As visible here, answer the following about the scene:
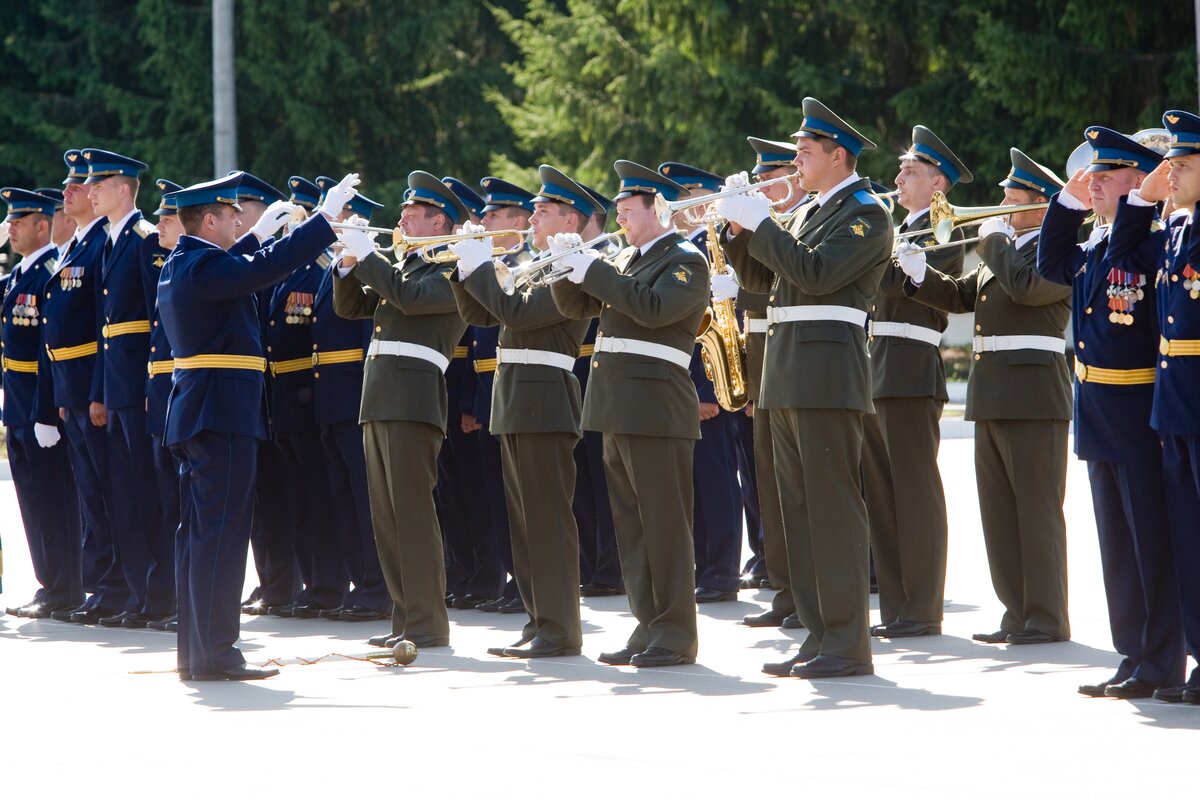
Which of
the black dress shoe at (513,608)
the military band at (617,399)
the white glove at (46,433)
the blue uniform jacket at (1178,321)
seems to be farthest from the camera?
the white glove at (46,433)

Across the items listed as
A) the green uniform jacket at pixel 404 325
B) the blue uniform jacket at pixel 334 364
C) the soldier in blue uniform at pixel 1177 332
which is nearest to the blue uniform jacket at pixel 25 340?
the blue uniform jacket at pixel 334 364

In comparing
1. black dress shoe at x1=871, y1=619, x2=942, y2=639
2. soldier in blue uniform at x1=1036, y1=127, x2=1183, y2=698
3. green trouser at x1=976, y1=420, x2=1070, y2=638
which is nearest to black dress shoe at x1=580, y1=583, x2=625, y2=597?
black dress shoe at x1=871, y1=619, x2=942, y2=639

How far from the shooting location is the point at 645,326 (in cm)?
727

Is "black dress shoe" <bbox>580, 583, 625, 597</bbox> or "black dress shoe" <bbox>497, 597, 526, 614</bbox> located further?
"black dress shoe" <bbox>580, 583, 625, 597</bbox>

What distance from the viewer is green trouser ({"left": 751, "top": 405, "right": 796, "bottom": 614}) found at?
27.9 ft

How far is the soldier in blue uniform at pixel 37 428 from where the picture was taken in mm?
9523

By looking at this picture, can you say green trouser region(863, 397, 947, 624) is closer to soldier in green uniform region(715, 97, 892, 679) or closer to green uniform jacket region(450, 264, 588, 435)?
soldier in green uniform region(715, 97, 892, 679)

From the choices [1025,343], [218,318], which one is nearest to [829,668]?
[1025,343]

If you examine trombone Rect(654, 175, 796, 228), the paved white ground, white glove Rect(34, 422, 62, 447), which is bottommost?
the paved white ground

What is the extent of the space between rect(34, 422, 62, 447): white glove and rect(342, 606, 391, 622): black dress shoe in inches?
74.7

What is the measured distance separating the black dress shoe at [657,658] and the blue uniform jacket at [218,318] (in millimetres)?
1791

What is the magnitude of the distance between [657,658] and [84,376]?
12.0ft

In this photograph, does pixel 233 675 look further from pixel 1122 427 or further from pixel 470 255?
Result: pixel 1122 427

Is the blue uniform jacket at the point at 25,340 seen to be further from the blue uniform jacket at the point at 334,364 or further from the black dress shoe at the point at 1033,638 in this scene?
A: the black dress shoe at the point at 1033,638
